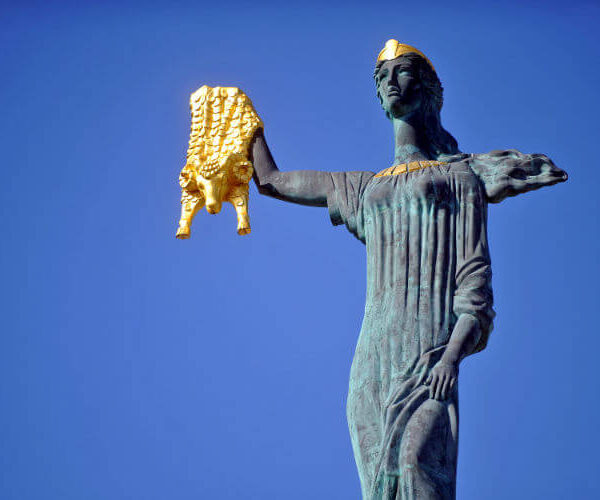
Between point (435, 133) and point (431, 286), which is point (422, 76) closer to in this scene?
point (435, 133)

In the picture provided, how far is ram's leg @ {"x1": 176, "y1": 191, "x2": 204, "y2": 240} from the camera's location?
41.5ft

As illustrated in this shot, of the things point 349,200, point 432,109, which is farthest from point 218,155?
point 432,109

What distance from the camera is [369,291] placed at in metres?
12.0

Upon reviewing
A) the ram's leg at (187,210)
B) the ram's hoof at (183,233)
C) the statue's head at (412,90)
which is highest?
the statue's head at (412,90)

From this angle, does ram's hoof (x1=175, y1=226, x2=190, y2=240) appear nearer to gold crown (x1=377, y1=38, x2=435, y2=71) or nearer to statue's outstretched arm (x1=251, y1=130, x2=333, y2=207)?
statue's outstretched arm (x1=251, y1=130, x2=333, y2=207)

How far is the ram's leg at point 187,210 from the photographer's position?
12.6 m

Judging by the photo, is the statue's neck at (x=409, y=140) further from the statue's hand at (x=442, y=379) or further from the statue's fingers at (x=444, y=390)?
the statue's fingers at (x=444, y=390)

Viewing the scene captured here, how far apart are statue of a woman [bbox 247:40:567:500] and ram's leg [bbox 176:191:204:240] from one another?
2.34 ft

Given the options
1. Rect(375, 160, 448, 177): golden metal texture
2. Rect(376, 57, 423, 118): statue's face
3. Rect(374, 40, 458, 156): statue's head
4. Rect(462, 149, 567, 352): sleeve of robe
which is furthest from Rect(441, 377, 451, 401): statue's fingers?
Rect(376, 57, 423, 118): statue's face

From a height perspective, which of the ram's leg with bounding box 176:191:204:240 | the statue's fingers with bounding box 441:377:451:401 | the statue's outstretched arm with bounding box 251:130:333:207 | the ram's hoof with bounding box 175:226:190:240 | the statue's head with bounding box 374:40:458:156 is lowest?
the statue's fingers with bounding box 441:377:451:401

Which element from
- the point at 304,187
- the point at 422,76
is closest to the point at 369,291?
the point at 304,187

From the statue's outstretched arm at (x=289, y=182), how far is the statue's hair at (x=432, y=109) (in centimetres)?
106

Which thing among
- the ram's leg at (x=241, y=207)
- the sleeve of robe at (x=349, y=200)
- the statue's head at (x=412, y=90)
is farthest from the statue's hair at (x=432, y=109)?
the ram's leg at (x=241, y=207)

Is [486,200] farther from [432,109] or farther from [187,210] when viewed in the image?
[187,210]
